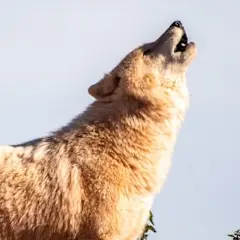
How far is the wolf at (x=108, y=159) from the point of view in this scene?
1076 cm

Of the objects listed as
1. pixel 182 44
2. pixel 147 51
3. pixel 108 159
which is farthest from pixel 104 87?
pixel 182 44

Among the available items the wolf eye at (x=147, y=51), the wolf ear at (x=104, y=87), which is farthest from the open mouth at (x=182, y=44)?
the wolf ear at (x=104, y=87)

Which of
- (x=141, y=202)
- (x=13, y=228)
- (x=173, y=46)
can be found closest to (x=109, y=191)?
(x=141, y=202)

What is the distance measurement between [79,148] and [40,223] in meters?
0.93

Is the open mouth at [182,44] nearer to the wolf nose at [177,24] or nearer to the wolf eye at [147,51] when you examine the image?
the wolf nose at [177,24]

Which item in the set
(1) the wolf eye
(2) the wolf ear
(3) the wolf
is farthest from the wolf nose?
(2) the wolf ear

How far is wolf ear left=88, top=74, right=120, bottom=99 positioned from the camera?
11.5 meters

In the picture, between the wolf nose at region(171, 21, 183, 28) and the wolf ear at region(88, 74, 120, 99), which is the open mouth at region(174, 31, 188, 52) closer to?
the wolf nose at region(171, 21, 183, 28)

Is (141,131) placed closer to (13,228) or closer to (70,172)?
(70,172)

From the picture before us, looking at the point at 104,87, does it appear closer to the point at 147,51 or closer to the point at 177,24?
the point at 147,51

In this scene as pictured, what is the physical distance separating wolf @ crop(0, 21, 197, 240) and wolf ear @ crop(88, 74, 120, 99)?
1 centimetres

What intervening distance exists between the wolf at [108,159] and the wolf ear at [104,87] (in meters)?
0.01

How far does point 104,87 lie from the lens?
11492mm

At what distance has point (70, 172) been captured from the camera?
429 inches
